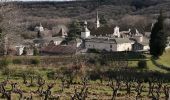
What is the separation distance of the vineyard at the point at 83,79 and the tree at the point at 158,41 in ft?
5.71

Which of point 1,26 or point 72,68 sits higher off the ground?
point 1,26

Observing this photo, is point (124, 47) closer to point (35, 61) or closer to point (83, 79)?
point (35, 61)

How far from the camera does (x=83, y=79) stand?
4281cm

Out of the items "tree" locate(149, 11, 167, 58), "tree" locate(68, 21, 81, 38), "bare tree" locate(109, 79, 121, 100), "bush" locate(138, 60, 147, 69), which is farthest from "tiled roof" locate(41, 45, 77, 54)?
"bare tree" locate(109, 79, 121, 100)

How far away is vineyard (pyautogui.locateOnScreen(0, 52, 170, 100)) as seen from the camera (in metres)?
32.7

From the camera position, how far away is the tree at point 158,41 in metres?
63.2

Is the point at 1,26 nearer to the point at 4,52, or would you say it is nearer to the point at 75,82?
the point at 75,82

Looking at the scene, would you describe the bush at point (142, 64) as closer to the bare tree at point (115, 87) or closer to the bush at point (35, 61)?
the bush at point (35, 61)

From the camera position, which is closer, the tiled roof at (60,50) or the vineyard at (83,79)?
the vineyard at (83,79)

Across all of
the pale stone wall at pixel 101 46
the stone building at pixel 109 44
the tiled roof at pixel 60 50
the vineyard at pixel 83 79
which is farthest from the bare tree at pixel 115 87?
the pale stone wall at pixel 101 46

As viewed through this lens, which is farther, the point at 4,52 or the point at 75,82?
the point at 4,52

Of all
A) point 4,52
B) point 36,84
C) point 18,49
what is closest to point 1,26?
point 36,84

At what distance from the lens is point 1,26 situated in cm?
4578

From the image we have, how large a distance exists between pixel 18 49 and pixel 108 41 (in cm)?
1685
